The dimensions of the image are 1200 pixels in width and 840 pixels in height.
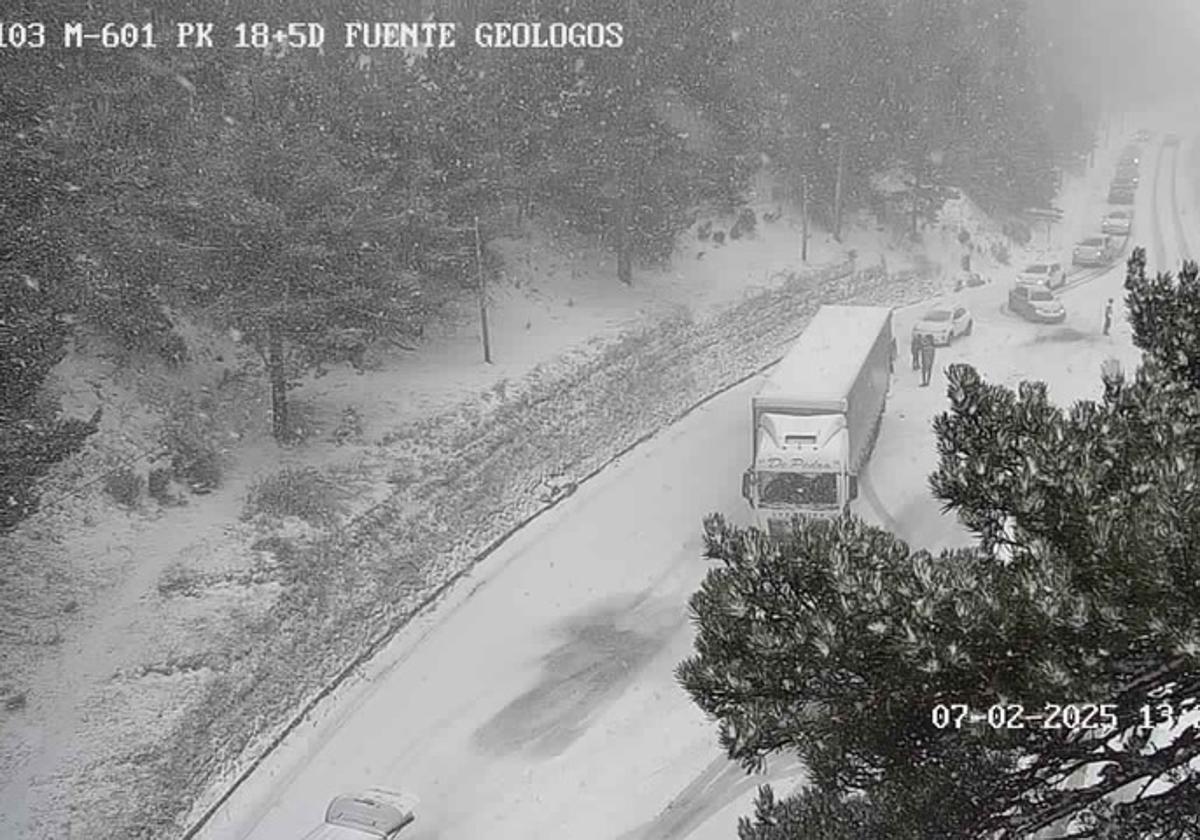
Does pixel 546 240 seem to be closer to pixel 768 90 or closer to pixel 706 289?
pixel 706 289

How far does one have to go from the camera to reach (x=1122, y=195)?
7088 cm

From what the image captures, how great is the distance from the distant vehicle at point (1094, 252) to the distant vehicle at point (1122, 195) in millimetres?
15480

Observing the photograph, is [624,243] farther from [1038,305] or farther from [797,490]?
[797,490]

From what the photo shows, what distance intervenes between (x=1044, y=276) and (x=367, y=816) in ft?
129

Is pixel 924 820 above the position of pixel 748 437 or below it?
above

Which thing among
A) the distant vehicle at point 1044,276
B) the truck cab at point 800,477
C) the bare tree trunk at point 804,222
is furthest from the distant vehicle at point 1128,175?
the truck cab at point 800,477

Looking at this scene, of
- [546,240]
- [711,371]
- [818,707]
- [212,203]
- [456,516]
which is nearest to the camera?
[818,707]

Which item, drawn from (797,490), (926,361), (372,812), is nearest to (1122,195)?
(926,361)

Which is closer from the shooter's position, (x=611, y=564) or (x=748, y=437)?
(x=611, y=564)

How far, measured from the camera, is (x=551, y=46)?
38938 mm

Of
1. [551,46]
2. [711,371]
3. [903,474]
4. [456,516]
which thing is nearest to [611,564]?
[456,516]

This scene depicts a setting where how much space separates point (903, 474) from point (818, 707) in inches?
851

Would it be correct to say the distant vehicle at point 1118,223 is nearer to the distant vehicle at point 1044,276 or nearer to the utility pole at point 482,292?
the distant vehicle at point 1044,276

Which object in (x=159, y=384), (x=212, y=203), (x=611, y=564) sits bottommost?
(x=611, y=564)
